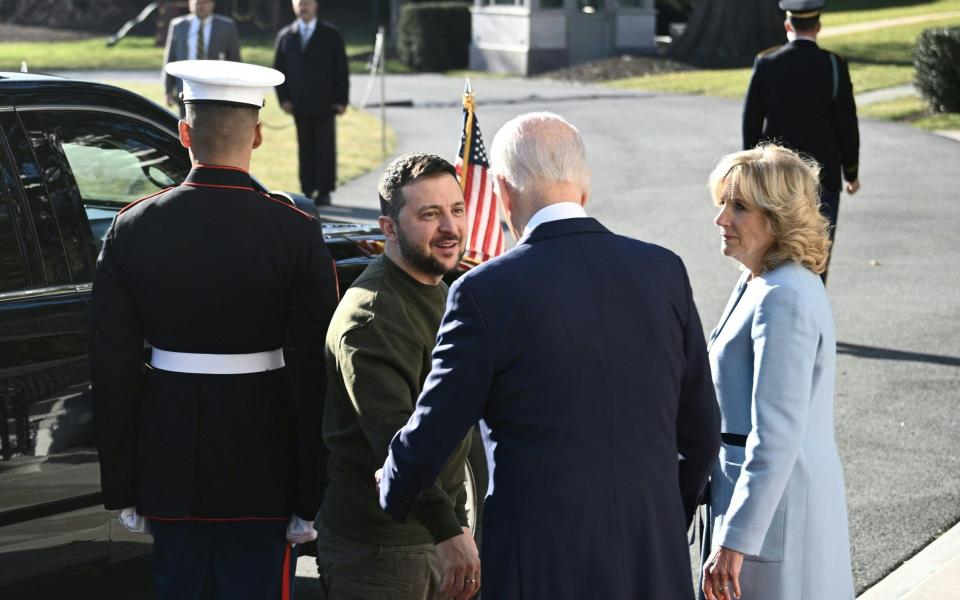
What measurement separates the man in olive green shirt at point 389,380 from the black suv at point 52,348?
2.37 ft

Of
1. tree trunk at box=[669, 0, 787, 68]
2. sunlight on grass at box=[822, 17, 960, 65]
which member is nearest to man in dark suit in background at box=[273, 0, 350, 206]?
tree trunk at box=[669, 0, 787, 68]

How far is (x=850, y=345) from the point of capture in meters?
8.93

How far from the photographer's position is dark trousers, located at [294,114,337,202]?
1455cm

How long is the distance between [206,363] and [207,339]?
0.07 metres

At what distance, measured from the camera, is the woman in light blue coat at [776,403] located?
3502mm

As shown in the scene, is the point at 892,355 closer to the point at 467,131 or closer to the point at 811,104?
the point at 811,104

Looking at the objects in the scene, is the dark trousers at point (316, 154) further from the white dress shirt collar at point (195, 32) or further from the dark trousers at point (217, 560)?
the dark trousers at point (217, 560)

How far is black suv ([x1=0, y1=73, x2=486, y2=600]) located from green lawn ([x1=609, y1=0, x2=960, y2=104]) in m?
22.9

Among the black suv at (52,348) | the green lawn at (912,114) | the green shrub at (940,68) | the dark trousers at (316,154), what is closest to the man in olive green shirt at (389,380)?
the black suv at (52,348)

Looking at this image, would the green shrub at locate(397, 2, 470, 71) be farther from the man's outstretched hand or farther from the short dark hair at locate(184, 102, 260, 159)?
the man's outstretched hand

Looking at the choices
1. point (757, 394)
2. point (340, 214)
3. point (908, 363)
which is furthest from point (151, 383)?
point (340, 214)

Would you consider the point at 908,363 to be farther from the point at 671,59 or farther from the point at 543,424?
the point at 671,59

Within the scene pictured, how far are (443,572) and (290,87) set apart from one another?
11850mm

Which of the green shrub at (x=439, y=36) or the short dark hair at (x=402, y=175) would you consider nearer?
the short dark hair at (x=402, y=175)
